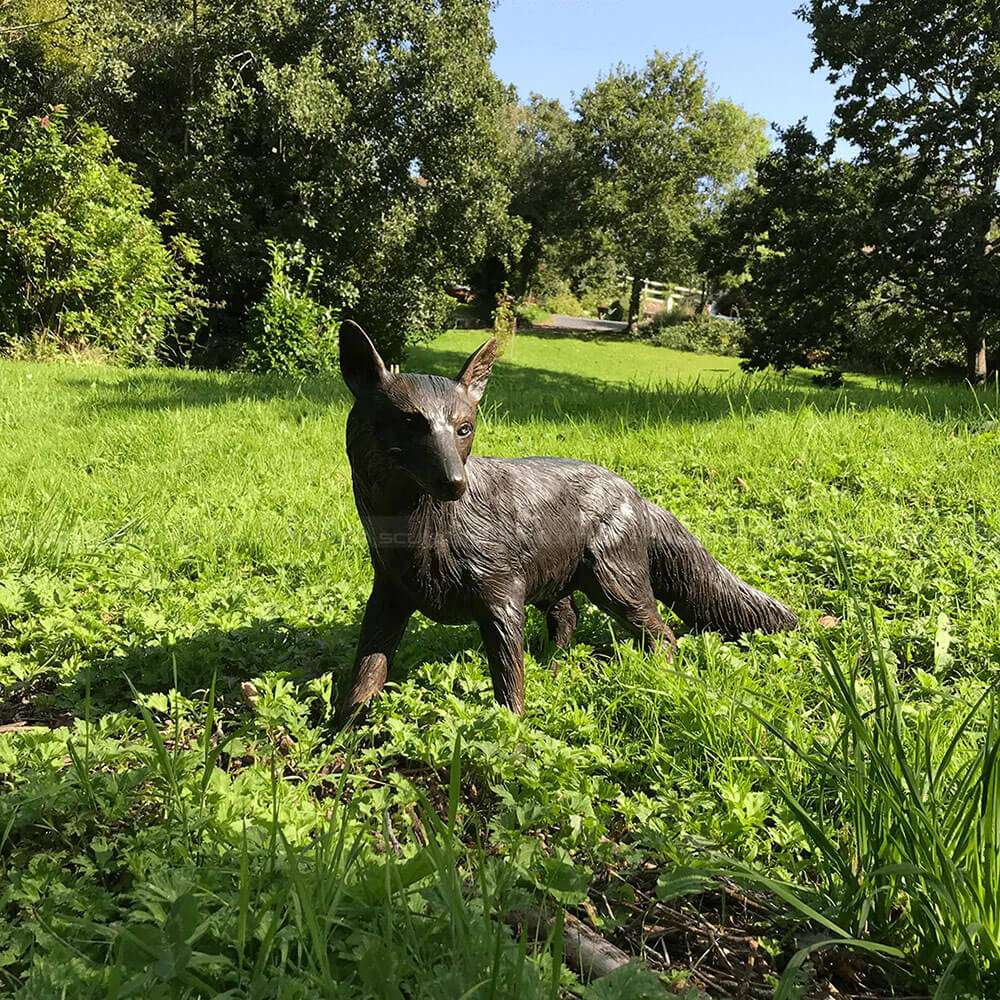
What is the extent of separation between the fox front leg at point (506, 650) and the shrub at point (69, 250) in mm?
12412

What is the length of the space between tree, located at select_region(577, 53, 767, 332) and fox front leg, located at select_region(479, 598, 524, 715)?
32119mm

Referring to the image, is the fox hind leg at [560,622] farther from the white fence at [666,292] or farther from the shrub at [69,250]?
the white fence at [666,292]

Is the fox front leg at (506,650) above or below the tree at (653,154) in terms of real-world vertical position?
below

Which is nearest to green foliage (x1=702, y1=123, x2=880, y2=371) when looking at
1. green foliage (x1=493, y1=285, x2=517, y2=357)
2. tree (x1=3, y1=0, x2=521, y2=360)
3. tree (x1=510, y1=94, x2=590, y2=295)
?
tree (x1=3, y1=0, x2=521, y2=360)

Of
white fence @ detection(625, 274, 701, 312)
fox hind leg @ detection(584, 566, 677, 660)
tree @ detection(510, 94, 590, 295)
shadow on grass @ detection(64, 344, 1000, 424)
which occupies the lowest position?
fox hind leg @ detection(584, 566, 677, 660)

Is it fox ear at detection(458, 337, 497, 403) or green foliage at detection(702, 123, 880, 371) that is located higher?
green foliage at detection(702, 123, 880, 371)

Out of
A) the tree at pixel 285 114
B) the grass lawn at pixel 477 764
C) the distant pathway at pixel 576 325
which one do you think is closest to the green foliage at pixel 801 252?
the tree at pixel 285 114

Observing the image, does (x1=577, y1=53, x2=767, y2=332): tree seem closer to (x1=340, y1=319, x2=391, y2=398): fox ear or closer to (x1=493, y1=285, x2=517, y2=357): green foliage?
(x1=493, y1=285, x2=517, y2=357): green foliage

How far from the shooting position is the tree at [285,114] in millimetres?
16312

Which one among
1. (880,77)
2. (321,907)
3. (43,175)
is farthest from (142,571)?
(880,77)

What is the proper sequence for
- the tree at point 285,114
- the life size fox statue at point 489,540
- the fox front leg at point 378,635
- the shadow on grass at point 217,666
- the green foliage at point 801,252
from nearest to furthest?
the life size fox statue at point 489,540, the fox front leg at point 378,635, the shadow on grass at point 217,666, the green foliage at point 801,252, the tree at point 285,114

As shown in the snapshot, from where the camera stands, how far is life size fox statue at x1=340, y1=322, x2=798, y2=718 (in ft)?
7.55

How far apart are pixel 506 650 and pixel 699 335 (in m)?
33.6

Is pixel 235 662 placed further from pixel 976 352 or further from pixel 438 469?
pixel 976 352
